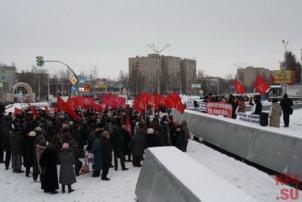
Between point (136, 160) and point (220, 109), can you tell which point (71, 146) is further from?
point (220, 109)

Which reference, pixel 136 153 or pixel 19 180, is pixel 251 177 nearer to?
pixel 136 153

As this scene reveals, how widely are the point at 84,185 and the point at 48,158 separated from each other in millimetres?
1684

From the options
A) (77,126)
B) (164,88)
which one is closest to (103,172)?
(77,126)

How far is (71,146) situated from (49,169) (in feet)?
5.45

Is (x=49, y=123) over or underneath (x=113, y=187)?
over

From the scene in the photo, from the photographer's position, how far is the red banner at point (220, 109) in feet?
72.6

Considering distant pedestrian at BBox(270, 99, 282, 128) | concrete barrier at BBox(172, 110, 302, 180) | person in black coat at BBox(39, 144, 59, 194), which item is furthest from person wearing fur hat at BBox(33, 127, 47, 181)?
distant pedestrian at BBox(270, 99, 282, 128)

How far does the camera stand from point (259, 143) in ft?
47.8

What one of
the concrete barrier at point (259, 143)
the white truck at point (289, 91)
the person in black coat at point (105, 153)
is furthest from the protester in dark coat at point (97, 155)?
the white truck at point (289, 91)

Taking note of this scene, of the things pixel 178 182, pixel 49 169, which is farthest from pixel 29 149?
pixel 178 182

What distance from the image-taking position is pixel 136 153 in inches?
622

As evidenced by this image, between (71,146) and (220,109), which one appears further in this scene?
(220,109)

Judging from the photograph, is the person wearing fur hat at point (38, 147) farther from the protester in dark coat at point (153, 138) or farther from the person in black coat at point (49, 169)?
the protester in dark coat at point (153, 138)

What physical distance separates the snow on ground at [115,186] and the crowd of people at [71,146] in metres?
0.36
